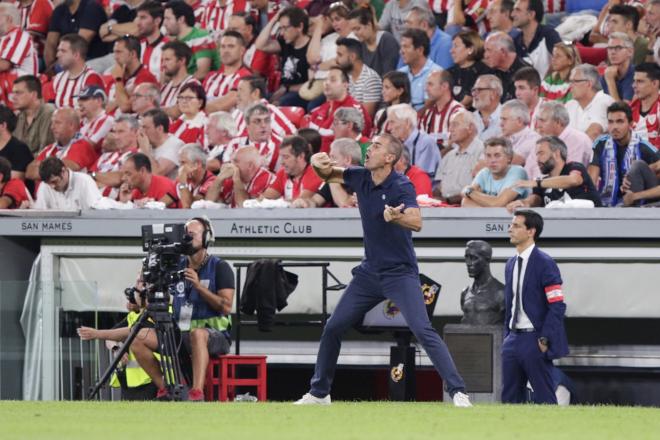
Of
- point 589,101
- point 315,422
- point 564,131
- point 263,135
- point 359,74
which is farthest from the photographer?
point 359,74

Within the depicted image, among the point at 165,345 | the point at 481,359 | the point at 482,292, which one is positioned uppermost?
the point at 482,292

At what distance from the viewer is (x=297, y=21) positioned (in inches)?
679

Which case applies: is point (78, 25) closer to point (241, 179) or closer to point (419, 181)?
point (241, 179)

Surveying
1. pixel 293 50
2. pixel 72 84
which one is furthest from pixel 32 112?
pixel 293 50

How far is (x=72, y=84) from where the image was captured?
1894 centimetres

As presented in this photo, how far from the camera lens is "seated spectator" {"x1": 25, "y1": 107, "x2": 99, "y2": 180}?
17.3m

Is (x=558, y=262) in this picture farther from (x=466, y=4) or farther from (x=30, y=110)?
(x=30, y=110)

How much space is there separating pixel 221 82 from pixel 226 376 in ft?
19.3

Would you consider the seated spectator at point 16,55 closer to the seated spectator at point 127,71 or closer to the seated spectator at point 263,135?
the seated spectator at point 127,71

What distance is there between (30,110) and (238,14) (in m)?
2.82

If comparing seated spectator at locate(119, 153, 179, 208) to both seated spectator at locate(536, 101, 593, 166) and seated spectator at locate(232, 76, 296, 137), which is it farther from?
seated spectator at locate(536, 101, 593, 166)

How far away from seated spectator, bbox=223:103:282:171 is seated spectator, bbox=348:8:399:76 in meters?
1.54

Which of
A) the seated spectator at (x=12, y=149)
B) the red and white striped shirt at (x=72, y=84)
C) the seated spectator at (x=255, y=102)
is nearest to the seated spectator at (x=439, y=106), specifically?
the seated spectator at (x=255, y=102)

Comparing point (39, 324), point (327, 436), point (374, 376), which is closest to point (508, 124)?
point (374, 376)
